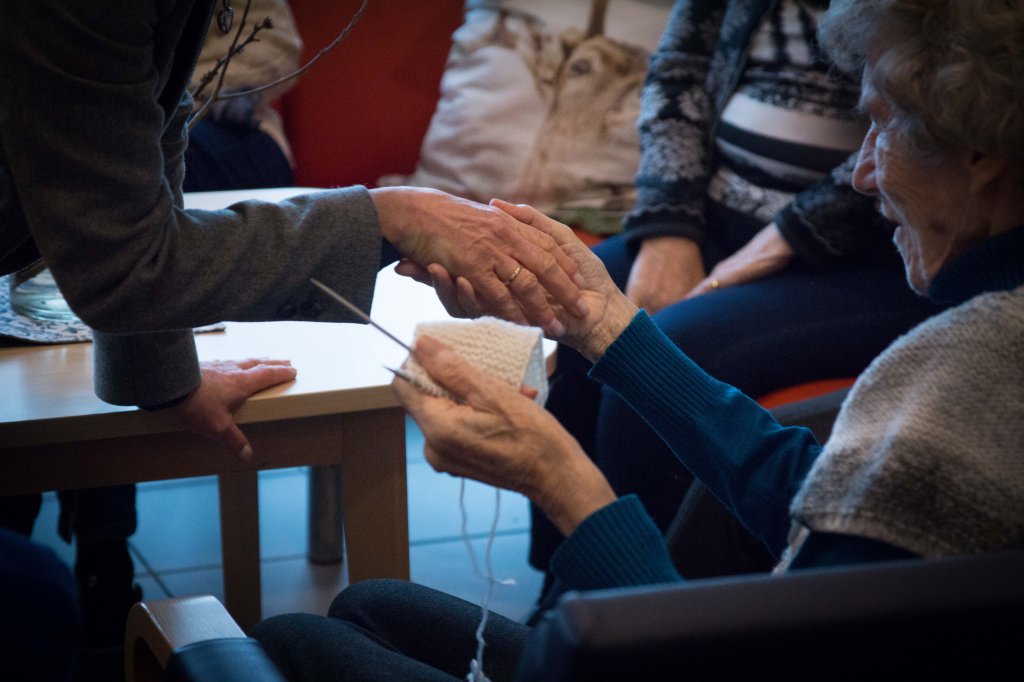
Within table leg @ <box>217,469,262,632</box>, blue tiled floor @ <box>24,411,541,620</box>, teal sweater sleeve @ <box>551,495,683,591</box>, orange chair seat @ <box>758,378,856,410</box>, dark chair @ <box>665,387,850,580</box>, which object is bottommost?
blue tiled floor @ <box>24,411,541,620</box>

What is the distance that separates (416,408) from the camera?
0.89m

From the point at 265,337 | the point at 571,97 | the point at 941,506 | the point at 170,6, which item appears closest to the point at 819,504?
the point at 941,506

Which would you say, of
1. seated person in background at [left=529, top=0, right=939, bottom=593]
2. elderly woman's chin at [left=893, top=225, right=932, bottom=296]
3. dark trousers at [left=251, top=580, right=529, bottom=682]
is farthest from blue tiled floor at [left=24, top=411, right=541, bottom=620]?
elderly woman's chin at [left=893, top=225, right=932, bottom=296]

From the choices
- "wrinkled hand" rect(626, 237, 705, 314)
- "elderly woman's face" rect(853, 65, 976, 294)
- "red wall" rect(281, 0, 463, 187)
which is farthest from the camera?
"red wall" rect(281, 0, 463, 187)

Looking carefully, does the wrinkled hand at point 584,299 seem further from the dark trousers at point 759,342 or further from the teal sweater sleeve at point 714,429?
the dark trousers at point 759,342

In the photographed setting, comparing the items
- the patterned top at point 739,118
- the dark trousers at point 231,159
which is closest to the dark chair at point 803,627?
the patterned top at point 739,118

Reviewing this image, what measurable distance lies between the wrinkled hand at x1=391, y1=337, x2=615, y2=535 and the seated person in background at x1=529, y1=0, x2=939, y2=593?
778mm

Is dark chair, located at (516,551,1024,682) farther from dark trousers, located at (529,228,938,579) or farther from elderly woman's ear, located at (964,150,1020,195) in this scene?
dark trousers, located at (529,228,938,579)

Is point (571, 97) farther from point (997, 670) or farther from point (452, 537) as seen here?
point (997, 670)

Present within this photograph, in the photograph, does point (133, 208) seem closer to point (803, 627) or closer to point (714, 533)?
point (803, 627)

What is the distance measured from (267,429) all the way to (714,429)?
1.67 feet

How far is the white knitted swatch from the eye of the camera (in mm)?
914

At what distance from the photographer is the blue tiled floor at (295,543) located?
2.28 m

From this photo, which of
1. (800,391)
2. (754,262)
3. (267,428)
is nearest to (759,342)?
(800,391)
